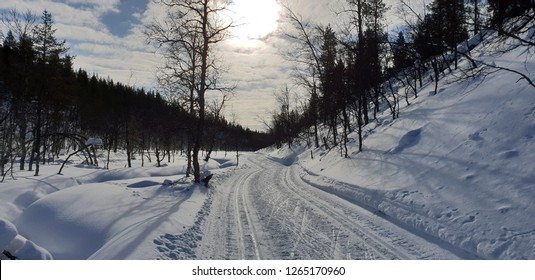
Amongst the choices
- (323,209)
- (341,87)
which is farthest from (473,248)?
(341,87)

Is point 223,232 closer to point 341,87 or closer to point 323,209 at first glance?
point 323,209

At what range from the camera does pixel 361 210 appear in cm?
1031

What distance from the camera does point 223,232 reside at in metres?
8.37

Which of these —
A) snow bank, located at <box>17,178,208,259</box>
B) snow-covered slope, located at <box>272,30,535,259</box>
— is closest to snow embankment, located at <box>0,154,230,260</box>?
snow bank, located at <box>17,178,208,259</box>

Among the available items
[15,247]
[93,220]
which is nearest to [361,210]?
[93,220]

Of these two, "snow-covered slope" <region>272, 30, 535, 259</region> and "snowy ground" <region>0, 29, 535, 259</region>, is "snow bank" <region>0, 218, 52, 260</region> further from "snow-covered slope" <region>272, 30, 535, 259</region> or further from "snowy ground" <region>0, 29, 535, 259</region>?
"snow-covered slope" <region>272, 30, 535, 259</region>

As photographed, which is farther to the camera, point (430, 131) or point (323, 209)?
point (430, 131)

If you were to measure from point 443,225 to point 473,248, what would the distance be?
3.81 ft

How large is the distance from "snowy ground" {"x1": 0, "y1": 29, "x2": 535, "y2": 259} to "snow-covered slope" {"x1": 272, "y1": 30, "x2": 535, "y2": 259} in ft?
0.13

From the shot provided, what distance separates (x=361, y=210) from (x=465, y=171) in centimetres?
334

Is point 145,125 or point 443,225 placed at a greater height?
point 145,125

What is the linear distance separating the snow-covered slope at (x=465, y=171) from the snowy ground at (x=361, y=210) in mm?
40
